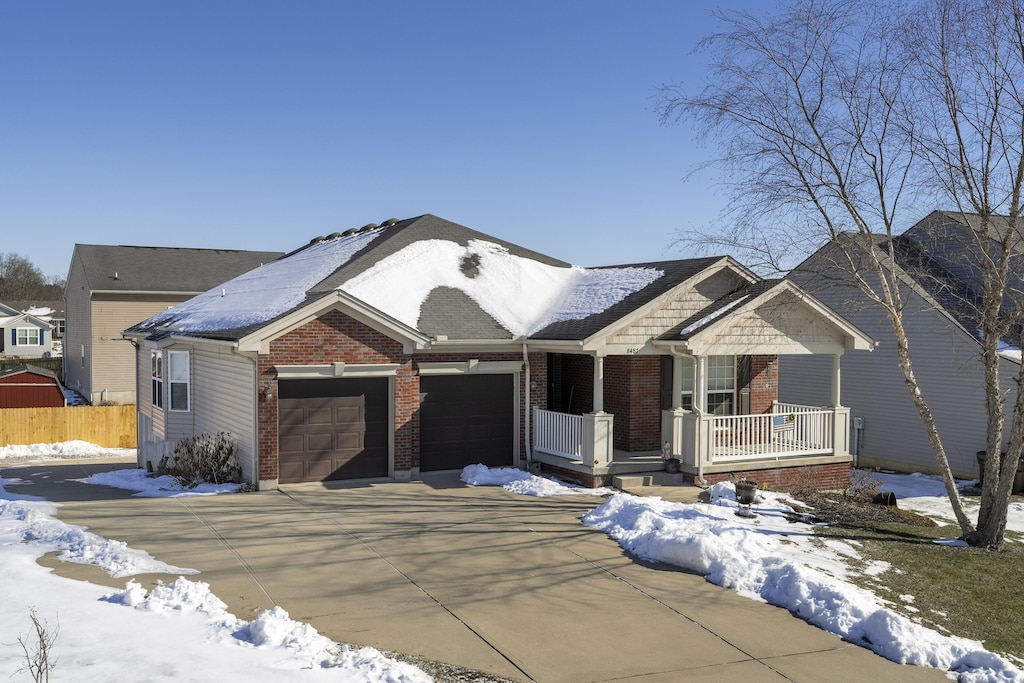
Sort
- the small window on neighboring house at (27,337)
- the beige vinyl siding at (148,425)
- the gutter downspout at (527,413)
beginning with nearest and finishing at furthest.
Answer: the gutter downspout at (527,413)
the beige vinyl siding at (148,425)
the small window on neighboring house at (27,337)

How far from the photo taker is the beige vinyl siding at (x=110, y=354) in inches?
1582

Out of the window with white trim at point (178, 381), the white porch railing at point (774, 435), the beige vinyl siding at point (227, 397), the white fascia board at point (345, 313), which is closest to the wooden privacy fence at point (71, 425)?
the window with white trim at point (178, 381)

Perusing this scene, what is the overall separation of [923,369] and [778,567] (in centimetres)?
1441

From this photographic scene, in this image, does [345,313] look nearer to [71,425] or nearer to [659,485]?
[659,485]

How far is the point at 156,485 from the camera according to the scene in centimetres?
1792

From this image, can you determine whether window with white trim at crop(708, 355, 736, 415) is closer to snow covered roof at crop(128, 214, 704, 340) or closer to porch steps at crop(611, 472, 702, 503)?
snow covered roof at crop(128, 214, 704, 340)

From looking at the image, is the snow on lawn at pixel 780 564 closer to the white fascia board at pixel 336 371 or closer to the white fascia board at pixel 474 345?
the white fascia board at pixel 474 345

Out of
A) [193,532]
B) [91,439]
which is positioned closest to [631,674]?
[193,532]

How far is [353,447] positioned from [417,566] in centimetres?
654

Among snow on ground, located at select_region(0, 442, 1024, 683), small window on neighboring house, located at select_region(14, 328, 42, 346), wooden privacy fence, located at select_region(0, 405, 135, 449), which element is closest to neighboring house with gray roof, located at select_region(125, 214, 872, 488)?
snow on ground, located at select_region(0, 442, 1024, 683)

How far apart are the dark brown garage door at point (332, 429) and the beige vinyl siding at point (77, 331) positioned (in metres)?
28.5

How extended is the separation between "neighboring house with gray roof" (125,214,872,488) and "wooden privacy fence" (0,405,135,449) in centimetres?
1084

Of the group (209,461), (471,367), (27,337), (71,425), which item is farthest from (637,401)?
(27,337)

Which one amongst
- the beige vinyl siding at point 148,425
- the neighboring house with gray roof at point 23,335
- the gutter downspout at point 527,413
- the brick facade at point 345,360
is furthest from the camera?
the neighboring house with gray roof at point 23,335
